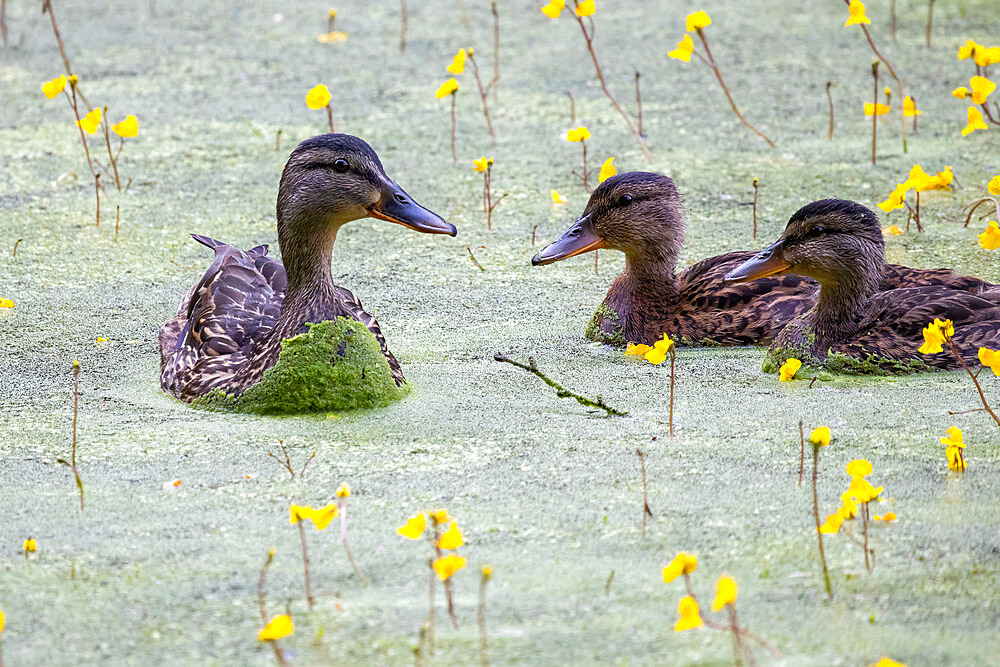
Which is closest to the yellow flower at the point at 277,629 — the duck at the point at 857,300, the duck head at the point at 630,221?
the duck at the point at 857,300

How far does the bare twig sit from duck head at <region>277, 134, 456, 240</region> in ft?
1.61

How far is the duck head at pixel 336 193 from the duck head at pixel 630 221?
2.92 feet

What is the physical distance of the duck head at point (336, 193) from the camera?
432cm

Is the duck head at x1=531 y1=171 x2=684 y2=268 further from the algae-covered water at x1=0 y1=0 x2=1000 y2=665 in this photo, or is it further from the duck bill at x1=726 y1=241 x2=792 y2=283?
the duck bill at x1=726 y1=241 x2=792 y2=283

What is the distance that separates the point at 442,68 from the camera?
836 centimetres

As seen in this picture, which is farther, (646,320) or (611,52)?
(611,52)

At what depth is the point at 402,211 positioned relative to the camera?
4.37 m

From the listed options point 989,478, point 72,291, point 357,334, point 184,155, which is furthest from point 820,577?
point 184,155

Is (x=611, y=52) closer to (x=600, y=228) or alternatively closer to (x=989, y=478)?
(x=600, y=228)

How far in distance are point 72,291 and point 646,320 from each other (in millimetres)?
2301

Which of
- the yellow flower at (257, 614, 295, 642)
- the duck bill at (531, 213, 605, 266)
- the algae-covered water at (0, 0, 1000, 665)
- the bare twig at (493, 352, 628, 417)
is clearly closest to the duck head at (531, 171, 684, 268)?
the duck bill at (531, 213, 605, 266)

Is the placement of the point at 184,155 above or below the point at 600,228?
above

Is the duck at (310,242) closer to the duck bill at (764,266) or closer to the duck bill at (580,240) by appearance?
the duck bill at (580,240)

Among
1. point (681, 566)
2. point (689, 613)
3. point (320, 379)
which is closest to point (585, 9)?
point (320, 379)
